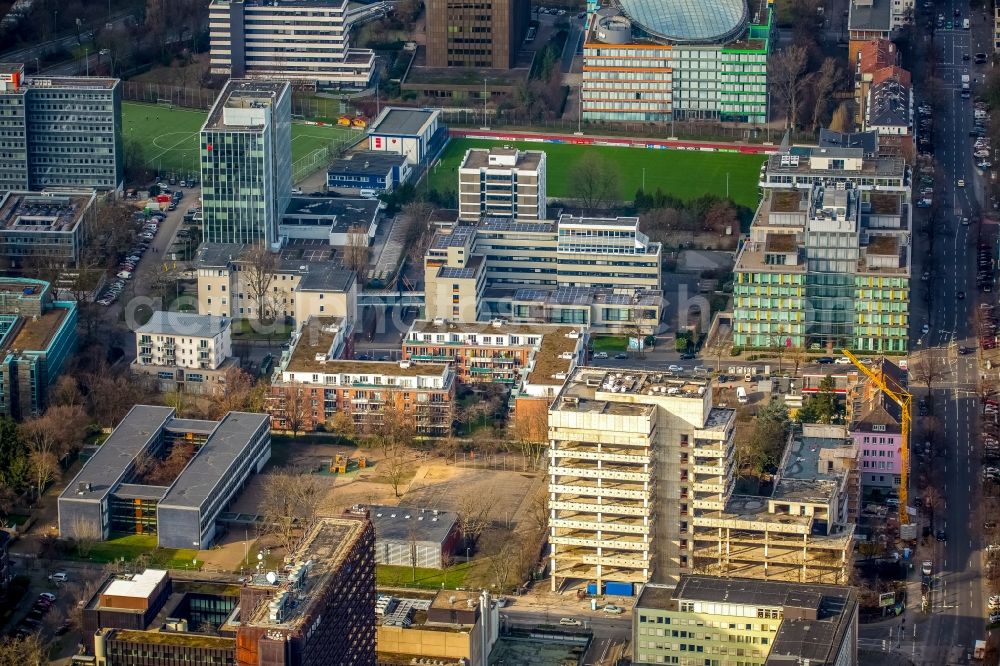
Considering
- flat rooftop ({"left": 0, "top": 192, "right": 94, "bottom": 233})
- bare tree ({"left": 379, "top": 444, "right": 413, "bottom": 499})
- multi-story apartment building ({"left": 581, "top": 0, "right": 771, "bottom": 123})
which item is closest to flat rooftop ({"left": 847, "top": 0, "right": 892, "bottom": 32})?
multi-story apartment building ({"left": 581, "top": 0, "right": 771, "bottom": 123})

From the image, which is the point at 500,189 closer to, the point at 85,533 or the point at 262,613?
the point at 85,533

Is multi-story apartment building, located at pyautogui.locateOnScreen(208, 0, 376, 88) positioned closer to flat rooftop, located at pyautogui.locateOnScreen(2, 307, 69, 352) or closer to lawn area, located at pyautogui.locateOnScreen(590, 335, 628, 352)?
lawn area, located at pyautogui.locateOnScreen(590, 335, 628, 352)

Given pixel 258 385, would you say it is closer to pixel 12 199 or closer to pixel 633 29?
pixel 12 199

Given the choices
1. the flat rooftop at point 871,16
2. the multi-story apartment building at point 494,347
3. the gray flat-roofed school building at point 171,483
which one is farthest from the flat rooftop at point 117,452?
the flat rooftop at point 871,16

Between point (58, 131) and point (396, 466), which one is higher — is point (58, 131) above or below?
above

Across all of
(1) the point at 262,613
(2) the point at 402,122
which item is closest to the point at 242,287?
(2) the point at 402,122

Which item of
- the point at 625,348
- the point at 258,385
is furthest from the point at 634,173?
the point at 258,385
